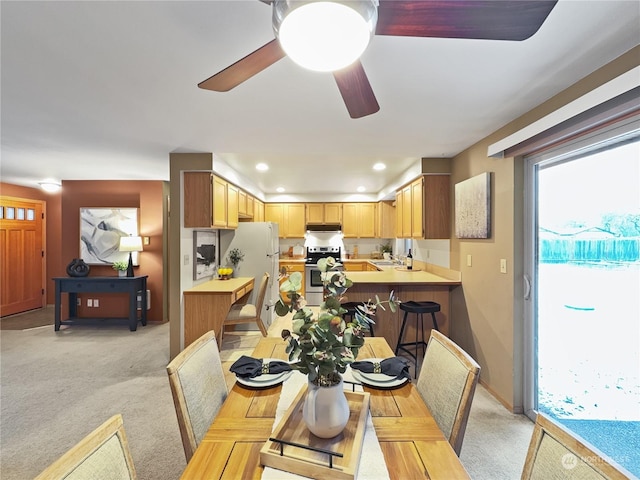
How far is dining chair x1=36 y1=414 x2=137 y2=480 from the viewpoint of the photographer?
70 centimetres

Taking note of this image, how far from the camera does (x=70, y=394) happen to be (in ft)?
9.10

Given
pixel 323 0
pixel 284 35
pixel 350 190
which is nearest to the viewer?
pixel 323 0

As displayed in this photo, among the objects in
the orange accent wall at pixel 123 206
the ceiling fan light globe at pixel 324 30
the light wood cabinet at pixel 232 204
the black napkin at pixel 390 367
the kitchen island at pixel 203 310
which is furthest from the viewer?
the orange accent wall at pixel 123 206

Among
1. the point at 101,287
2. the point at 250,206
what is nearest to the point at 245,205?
the point at 250,206

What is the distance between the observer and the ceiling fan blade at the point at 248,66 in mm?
1101

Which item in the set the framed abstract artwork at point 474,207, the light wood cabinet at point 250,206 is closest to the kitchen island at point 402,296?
the framed abstract artwork at point 474,207

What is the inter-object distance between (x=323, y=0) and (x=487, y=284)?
274cm

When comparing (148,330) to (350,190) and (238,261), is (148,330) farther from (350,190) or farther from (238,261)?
(350,190)

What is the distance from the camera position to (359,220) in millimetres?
6812

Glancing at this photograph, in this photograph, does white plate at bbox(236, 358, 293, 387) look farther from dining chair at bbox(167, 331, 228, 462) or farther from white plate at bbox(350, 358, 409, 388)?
white plate at bbox(350, 358, 409, 388)

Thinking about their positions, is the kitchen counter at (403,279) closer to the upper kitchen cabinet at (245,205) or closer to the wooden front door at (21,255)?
the upper kitchen cabinet at (245,205)

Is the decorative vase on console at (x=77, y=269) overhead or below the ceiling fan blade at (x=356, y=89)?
below

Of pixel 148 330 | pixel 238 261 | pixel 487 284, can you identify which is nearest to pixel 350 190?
pixel 238 261

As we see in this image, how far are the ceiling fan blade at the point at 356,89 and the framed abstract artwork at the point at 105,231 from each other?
4.73 metres
